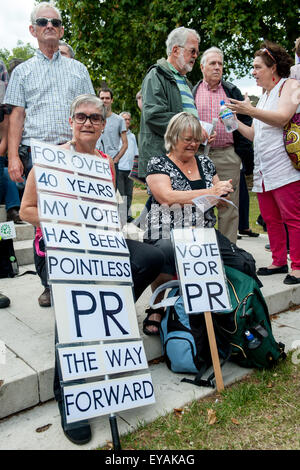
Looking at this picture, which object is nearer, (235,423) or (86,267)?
(235,423)

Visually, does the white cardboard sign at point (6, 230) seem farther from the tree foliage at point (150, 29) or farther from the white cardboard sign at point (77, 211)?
the tree foliage at point (150, 29)

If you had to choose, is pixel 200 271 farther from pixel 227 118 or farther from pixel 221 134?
pixel 221 134

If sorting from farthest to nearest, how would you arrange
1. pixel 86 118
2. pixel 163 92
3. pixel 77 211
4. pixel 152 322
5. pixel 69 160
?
1. pixel 163 92
2. pixel 152 322
3. pixel 86 118
4. pixel 69 160
5. pixel 77 211

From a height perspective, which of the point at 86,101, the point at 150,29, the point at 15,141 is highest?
the point at 150,29

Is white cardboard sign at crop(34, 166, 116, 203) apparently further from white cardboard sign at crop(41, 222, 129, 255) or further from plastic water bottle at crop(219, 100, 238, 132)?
plastic water bottle at crop(219, 100, 238, 132)

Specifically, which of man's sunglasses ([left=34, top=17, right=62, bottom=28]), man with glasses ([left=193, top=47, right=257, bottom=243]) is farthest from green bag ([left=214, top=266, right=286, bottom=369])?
man's sunglasses ([left=34, top=17, right=62, bottom=28])

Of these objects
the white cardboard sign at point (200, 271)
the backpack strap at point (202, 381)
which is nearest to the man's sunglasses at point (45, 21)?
the white cardboard sign at point (200, 271)

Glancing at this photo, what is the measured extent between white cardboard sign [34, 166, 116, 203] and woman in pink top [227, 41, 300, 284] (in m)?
1.64

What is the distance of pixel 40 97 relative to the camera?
3.21 metres

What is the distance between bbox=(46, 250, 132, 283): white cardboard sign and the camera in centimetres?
217

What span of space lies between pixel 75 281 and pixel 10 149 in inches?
57.5

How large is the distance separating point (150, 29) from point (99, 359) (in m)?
9.53

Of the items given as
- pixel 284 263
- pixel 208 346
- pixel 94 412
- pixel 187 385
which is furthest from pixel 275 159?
pixel 94 412

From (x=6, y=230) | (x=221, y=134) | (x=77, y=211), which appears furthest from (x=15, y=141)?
(x=221, y=134)
